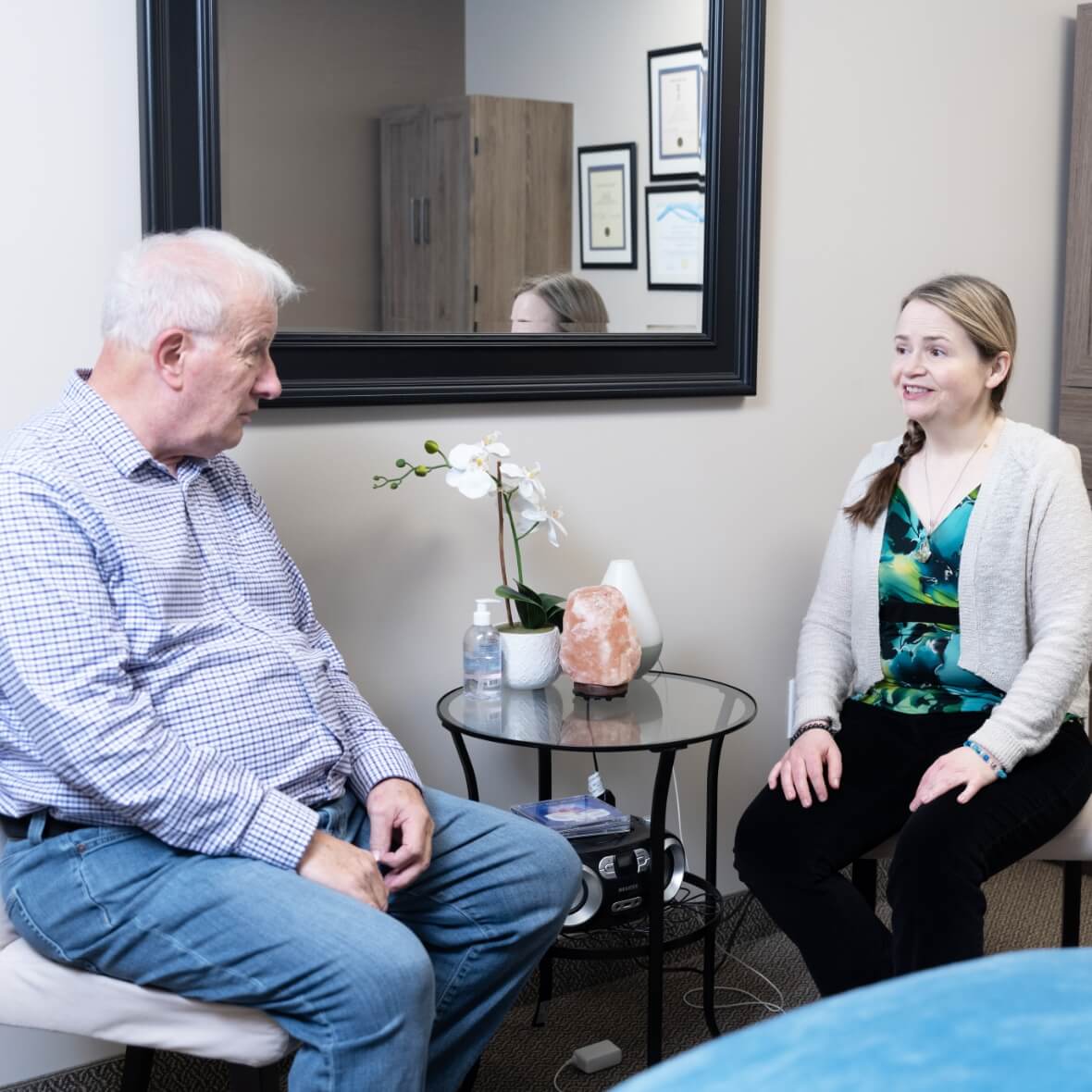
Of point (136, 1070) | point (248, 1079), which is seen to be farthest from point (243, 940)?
point (136, 1070)

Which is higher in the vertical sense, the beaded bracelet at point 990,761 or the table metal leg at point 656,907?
the beaded bracelet at point 990,761

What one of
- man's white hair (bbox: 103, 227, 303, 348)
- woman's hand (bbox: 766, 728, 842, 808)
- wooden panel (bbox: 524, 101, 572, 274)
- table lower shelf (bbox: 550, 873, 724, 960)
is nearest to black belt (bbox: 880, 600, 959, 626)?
woman's hand (bbox: 766, 728, 842, 808)

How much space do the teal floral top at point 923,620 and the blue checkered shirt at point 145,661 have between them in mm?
875

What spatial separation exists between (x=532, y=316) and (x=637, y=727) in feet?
2.37

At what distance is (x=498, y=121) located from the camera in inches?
86.1

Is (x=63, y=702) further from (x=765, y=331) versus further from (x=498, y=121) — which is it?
(x=765, y=331)

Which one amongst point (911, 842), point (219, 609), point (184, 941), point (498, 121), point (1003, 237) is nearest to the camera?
point (184, 941)

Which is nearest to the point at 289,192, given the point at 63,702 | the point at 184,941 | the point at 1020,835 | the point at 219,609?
the point at 219,609

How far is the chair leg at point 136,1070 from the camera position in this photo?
1.82 meters

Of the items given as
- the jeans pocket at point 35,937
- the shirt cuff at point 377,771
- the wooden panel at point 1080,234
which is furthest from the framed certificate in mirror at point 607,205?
the jeans pocket at point 35,937

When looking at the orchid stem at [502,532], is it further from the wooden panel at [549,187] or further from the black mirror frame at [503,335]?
the wooden panel at [549,187]

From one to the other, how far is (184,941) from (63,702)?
0.29 meters

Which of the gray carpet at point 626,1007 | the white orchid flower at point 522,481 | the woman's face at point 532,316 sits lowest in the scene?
the gray carpet at point 626,1007

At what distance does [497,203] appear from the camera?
2.21 m
